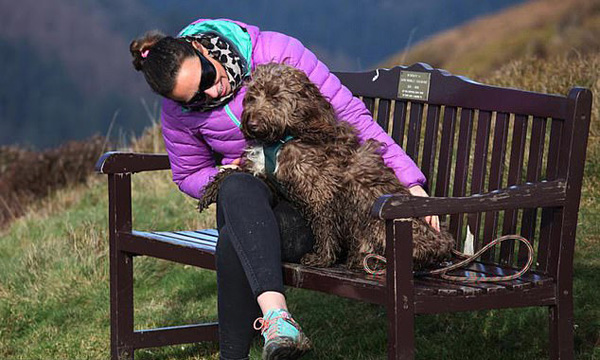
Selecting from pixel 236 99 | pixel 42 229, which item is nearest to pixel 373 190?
pixel 236 99

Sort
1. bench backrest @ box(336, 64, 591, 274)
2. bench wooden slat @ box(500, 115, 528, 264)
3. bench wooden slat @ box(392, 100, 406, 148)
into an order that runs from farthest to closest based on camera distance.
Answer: bench wooden slat @ box(392, 100, 406, 148) → bench wooden slat @ box(500, 115, 528, 264) → bench backrest @ box(336, 64, 591, 274)

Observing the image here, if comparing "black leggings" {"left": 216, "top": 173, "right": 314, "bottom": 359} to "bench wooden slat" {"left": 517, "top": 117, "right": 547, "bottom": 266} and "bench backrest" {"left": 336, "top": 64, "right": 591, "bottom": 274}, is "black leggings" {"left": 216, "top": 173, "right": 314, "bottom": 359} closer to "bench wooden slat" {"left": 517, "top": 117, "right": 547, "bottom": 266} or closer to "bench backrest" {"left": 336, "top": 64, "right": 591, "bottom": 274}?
"bench backrest" {"left": 336, "top": 64, "right": 591, "bottom": 274}

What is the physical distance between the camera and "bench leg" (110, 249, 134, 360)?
164 inches

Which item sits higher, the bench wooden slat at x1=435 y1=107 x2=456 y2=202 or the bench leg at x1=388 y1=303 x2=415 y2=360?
the bench wooden slat at x1=435 y1=107 x2=456 y2=202

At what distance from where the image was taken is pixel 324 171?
3332 mm

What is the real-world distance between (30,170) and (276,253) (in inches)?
326

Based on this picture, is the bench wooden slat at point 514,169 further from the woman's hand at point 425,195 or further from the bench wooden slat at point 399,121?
the bench wooden slat at point 399,121

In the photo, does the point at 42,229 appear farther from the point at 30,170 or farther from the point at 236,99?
the point at 236,99

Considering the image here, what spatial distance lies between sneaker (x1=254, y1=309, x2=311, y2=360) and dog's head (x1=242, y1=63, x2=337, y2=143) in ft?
2.03

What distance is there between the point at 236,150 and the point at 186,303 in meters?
1.77

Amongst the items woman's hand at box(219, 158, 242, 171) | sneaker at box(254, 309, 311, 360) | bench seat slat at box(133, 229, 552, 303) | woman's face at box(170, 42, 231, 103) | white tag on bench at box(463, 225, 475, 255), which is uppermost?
woman's face at box(170, 42, 231, 103)

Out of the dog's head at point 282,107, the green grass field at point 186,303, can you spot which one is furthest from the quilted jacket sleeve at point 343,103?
the green grass field at point 186,303

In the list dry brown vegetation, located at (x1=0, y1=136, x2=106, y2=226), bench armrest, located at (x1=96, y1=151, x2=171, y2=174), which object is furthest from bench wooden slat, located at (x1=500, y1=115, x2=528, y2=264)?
dry brown vegetation, located at (x1=0, y1=136, x2=106, y2=226)

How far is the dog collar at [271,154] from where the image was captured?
338 cm
